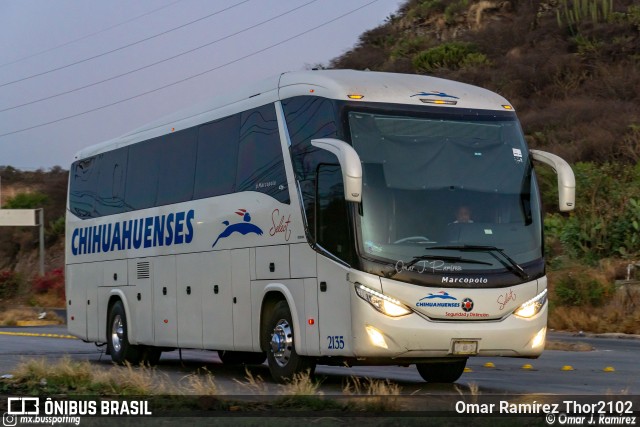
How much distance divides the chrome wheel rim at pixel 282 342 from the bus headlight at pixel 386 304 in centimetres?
172

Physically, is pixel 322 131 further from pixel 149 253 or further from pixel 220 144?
pixel 149 253

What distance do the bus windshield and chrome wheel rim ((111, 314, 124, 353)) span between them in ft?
25.3

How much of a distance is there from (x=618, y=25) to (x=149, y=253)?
45974 mm

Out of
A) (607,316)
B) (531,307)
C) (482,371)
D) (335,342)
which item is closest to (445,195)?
(531,307)

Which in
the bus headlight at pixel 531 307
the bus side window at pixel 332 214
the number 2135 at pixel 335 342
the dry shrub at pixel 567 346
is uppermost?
the bus side window at pixel 332 214

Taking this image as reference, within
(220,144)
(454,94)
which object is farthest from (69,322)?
(454,94)

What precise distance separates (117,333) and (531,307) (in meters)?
8.59

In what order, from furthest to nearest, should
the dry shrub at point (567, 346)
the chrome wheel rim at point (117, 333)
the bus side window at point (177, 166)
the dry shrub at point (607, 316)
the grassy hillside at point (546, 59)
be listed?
the grassy hillside at point (546, 59) → the dry shrub at point (607, 316) → the dry shrub at point (567, 346) → the chrome wheel rim at point (117, 333) → the bus side window at point (177, 166)

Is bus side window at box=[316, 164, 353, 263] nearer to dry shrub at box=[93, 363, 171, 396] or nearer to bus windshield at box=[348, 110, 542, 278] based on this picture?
bus windshield at box=[348, 110, 542, 278]

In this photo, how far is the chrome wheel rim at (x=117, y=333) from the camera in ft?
67.5

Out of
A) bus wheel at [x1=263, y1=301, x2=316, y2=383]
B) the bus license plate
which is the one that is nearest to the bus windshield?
the bus license plate

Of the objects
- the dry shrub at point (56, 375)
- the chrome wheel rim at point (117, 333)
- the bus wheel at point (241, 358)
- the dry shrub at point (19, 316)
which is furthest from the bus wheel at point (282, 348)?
the dry shrub at point (19, 316)

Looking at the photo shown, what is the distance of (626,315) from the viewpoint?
92.3 feet

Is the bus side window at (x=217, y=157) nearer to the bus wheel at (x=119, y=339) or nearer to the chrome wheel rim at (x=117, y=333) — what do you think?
the bus wheel at (x=119, y=339)
